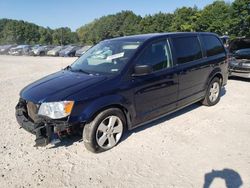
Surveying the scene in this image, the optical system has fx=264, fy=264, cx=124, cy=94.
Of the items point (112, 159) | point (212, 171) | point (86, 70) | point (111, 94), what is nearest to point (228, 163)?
point (212, 171)

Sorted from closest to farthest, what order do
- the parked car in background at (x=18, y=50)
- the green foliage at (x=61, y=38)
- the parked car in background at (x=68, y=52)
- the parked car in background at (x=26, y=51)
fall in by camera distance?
the parked car in background at (x=68, y=52), the parked car in background at (x=26, y=51), the parked car in background at (x=18, y=50), the green foliage at (x=61, y=38)

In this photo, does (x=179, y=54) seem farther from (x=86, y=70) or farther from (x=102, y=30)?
(x=102, y=30)

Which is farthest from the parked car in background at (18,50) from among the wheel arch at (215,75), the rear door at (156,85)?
the rear door at (156,85)

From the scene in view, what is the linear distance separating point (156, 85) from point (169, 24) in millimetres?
58327

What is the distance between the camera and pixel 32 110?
13.6 ft

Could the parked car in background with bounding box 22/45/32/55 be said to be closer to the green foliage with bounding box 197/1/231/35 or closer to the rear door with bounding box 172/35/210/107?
the green foliage with bounding box 197/1/231/35

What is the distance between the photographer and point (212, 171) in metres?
3.63

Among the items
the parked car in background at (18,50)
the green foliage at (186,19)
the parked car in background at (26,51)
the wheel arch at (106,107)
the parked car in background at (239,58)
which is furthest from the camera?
the green foliage at (186,19)

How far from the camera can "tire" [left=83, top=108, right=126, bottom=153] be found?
157 inches

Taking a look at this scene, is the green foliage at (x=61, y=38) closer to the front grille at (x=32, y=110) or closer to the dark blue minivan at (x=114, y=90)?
the dark blue minivan at (x=114, y=90)

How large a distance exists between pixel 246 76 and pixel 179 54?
4958mm

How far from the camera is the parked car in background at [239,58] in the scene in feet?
29.6

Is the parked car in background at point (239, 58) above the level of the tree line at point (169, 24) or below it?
below

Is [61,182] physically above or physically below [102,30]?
below
